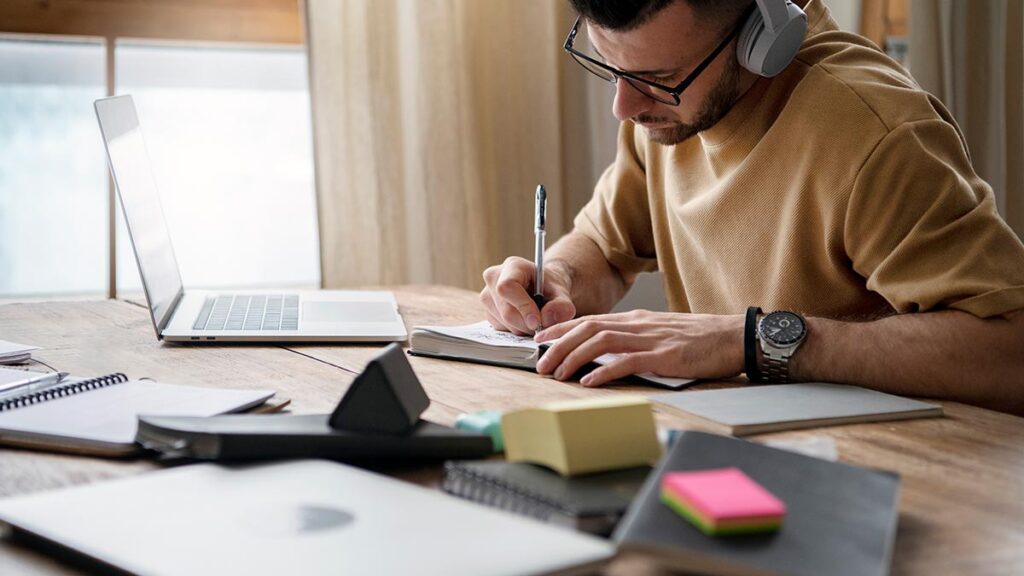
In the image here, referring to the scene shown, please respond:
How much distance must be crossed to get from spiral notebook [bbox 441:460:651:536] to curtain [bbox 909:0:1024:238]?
2752 mm

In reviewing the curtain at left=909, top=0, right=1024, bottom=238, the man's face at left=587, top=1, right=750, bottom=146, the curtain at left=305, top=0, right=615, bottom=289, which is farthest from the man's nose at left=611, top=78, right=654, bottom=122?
the curtain at left=909, top=0, right=1024, bottom=238

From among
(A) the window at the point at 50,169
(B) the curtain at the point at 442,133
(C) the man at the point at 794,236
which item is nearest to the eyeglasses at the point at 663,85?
(C) the man at the point at 794,236

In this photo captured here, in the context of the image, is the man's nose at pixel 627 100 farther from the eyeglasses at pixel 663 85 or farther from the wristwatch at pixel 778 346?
the wristwatch at pixel 778 346

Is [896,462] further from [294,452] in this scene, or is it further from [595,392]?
[294,452]

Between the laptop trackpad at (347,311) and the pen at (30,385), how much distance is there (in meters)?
0.50

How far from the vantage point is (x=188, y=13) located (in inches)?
102

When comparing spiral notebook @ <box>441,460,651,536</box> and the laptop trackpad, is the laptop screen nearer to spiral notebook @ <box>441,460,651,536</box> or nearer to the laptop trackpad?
the laptop trackpad

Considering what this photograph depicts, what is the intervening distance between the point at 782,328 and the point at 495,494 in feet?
2.02

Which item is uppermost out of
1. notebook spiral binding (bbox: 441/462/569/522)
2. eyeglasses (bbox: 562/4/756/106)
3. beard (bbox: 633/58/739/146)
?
eyeglasses (bbox: 562/4/756/106)

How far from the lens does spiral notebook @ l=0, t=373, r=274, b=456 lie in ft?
2.86

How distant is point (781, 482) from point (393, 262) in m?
2.11

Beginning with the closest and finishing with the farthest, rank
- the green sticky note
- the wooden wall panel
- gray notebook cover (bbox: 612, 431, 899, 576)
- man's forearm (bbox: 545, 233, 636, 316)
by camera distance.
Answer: gray notebook cover (bbox: 612, 431, 899, 576), the green sticky note, man's forearm (bbox: 545, 233, 636, 316), the wooden wall panel

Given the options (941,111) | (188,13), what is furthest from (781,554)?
(188,13)

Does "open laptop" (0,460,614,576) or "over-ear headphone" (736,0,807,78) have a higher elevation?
"over-ear headphone" (736,0,807,78)
